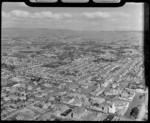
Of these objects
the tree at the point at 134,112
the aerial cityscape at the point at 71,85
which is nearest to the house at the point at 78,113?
the aerial cityscape at the point at 71,85

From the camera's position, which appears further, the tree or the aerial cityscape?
the aerial cityscape

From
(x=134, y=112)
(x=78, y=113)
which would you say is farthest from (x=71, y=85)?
(x=134, y=112)

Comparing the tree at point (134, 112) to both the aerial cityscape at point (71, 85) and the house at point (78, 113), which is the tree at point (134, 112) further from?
the house at point (78, 113)

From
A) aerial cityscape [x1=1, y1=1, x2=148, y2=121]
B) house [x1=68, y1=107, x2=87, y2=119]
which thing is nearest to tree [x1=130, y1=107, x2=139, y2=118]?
aerial cityscape [x1=1, y1=1, x2=148, y2=121]

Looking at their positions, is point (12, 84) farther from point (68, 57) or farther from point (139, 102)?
point (68, 57)

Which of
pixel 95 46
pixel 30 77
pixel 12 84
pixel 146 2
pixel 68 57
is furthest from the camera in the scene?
pixel 95 46

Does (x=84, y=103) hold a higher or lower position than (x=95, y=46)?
lower

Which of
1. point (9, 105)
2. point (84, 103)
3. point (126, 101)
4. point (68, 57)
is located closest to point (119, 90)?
point (126, 101)

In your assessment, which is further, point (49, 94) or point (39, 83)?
point (39, 83)

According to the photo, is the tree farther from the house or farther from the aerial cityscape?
the house
